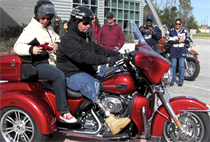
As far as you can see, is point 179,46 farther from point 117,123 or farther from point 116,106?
point 117,123

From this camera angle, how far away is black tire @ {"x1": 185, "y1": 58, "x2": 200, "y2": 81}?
7.23m

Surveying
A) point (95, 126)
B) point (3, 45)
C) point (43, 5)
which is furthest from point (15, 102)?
point (3, 45)

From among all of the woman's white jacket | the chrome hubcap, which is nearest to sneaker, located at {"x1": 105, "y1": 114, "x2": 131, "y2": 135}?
the chrome hubcap

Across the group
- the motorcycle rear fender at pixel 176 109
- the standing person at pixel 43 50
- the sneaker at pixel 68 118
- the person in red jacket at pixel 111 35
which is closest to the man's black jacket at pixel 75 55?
the standing person at pixel 43 50

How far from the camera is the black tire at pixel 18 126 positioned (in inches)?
113

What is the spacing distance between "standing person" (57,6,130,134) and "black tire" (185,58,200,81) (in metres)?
5.22

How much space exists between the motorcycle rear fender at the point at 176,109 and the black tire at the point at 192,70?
191 inches

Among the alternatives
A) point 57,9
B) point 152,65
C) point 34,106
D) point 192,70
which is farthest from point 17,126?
point 57,9

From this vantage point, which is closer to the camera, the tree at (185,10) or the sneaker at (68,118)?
the sneaker at (68,118)

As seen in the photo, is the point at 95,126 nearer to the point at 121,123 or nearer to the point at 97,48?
the point at 121,123

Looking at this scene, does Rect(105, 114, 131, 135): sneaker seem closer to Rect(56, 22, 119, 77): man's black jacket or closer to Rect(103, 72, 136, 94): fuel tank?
Rect(103, 72, 136, 94): fuel tank

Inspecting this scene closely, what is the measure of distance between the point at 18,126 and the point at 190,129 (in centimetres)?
227

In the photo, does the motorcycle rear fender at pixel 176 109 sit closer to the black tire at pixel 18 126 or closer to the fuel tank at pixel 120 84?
the fuel tank at pixel 120 84

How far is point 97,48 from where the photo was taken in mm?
3379
